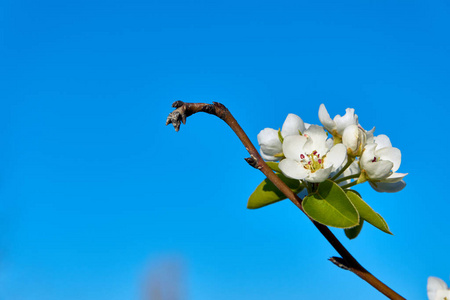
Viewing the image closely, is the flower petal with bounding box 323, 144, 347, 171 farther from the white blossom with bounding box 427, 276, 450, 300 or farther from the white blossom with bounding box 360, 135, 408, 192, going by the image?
the white blossom with bounding box 427, 276, 450, 300

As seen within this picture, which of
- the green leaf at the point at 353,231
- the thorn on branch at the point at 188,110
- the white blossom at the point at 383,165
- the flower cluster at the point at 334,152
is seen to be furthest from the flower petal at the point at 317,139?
the thorn on branch at the point at 188,110

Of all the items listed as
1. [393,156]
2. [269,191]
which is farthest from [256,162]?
[393,156]

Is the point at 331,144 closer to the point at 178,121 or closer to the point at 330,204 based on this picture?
the point at 330,204

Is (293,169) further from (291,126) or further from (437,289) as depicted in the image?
(437,289)

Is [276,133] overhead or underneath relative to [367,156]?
overhead

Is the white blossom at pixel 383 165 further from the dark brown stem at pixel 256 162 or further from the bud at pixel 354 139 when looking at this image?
the dark brown stem at pixel 256 162

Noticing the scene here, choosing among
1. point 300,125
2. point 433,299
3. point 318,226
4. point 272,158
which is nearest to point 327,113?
point 300,125
